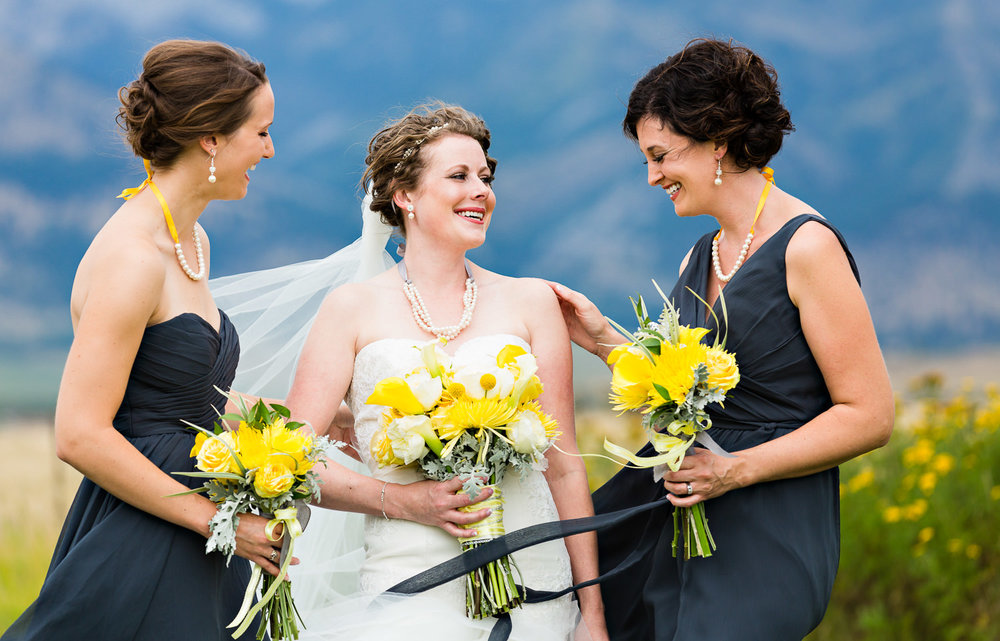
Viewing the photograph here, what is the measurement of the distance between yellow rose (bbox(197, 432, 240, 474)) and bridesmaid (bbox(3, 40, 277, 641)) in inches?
5.7

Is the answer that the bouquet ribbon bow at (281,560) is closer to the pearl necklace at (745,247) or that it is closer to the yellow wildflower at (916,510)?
the pearl necklace at (745,247)

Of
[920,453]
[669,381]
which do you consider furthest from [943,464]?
[669,381]

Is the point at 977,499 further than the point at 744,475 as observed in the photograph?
Yes

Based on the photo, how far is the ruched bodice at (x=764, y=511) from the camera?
10.8ft

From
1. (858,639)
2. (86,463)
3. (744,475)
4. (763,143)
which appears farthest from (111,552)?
(858,639)

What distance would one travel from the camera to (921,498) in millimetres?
6500

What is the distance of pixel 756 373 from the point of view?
11.3 ft

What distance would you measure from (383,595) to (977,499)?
14.6ft

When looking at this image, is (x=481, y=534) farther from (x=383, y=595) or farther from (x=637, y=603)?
(x=637, y=603)

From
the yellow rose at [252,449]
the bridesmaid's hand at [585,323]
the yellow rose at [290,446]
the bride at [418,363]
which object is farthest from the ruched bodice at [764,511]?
the yellow rose at [252,449]

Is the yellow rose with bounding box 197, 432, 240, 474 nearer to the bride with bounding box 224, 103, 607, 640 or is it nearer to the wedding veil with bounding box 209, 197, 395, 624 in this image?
the bride with bounding box 224, 103, 607, 640

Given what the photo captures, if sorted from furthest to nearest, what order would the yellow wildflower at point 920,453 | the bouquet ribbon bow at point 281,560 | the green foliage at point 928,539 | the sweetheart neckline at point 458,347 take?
1. the yellow wildflower at point 920,453
2. the green foliage at point 928,539
3. the sweetheart neckline at point 458,347
4. the bouquet ribbon bow at point 281,560

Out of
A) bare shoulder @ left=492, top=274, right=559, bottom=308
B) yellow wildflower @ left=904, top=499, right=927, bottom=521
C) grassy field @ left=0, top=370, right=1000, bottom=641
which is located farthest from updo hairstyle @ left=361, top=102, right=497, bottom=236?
yellow wildflower @ left=904, top=499, right=927, bottom=521

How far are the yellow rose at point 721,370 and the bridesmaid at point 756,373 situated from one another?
281 millimetres
